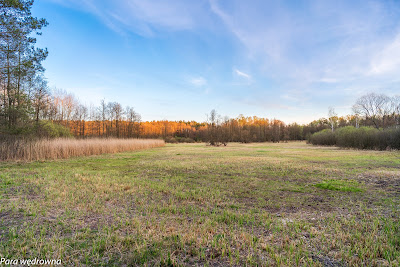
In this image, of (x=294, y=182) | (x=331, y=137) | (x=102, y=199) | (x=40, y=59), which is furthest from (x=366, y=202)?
(x=331, y=137)

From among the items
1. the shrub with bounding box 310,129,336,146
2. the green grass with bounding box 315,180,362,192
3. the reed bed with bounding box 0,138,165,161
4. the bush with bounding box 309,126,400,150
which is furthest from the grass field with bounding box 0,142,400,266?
the shrub with bounding box 310,129,336,146

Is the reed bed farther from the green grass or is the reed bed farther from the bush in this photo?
the bush

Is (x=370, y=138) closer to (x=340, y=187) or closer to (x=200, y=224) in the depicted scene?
(x=340, y=187)

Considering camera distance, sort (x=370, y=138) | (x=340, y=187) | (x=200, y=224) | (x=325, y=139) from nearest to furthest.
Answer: (x=200, y=224) < (x=340, y=187) < (x=370, y=138) < (x=325, y=139)

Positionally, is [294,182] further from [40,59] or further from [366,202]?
[40,59]

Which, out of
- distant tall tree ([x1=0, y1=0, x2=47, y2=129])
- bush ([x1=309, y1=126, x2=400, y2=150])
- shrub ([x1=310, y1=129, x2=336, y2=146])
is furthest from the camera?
shrub ([x1=310, y1=129, x2=336, y2=146])

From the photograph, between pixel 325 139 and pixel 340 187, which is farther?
pixel 325 139

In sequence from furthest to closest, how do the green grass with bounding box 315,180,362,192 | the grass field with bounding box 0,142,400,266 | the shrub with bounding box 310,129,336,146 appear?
the shrub with bounding box 310,129,336,146, the green grass with bounding box 315,180,362,192, the grass field with bounding box 0,142,400,266

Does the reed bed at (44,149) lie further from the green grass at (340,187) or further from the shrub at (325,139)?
the shrub at (325,139)

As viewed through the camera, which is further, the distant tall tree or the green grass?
the distant tall tree

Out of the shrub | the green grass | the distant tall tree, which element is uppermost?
the distant tall tree

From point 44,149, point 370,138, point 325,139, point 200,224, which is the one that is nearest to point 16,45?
point 44,149

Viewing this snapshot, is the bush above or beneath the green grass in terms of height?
above

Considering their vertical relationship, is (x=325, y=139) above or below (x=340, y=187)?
above
